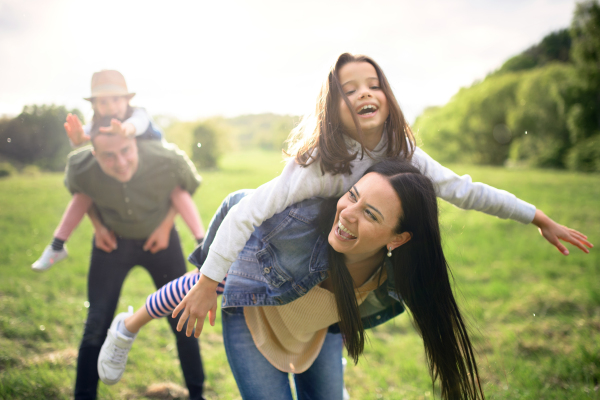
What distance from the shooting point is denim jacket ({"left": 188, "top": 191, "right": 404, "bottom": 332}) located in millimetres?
1838

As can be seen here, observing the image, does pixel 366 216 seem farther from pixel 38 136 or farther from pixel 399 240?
pixel 38 136

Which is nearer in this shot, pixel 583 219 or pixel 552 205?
pixel 583 219

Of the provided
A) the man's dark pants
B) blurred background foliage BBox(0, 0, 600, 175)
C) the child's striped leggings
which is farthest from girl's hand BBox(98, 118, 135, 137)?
the child's striped leggings

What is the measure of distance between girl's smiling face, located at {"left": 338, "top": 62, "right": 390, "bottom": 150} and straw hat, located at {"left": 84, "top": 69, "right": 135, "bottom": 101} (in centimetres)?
140

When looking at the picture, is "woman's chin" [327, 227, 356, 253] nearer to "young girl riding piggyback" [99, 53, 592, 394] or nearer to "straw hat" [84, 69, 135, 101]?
"young girl riding piggyback" [99, 53, 592, 394]

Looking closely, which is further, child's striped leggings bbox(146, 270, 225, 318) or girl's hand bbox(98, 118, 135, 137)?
girl's hand bbox(98, 118, 135, 137)

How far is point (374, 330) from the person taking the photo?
16.5ft

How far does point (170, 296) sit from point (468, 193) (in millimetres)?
1705

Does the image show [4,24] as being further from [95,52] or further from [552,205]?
[552,205]

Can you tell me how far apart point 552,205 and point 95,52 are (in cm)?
1012

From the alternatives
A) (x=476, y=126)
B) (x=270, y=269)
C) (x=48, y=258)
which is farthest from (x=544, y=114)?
(x=48, y=258)

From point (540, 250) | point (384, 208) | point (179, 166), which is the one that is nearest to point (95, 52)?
point (179, 166)

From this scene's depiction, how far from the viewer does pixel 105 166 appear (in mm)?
2389

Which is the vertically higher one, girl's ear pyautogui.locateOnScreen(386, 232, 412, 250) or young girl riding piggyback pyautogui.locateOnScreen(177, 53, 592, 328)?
young girl riding piggyback pyautogui.locateOnScreen(177, 53, 592, 328)
